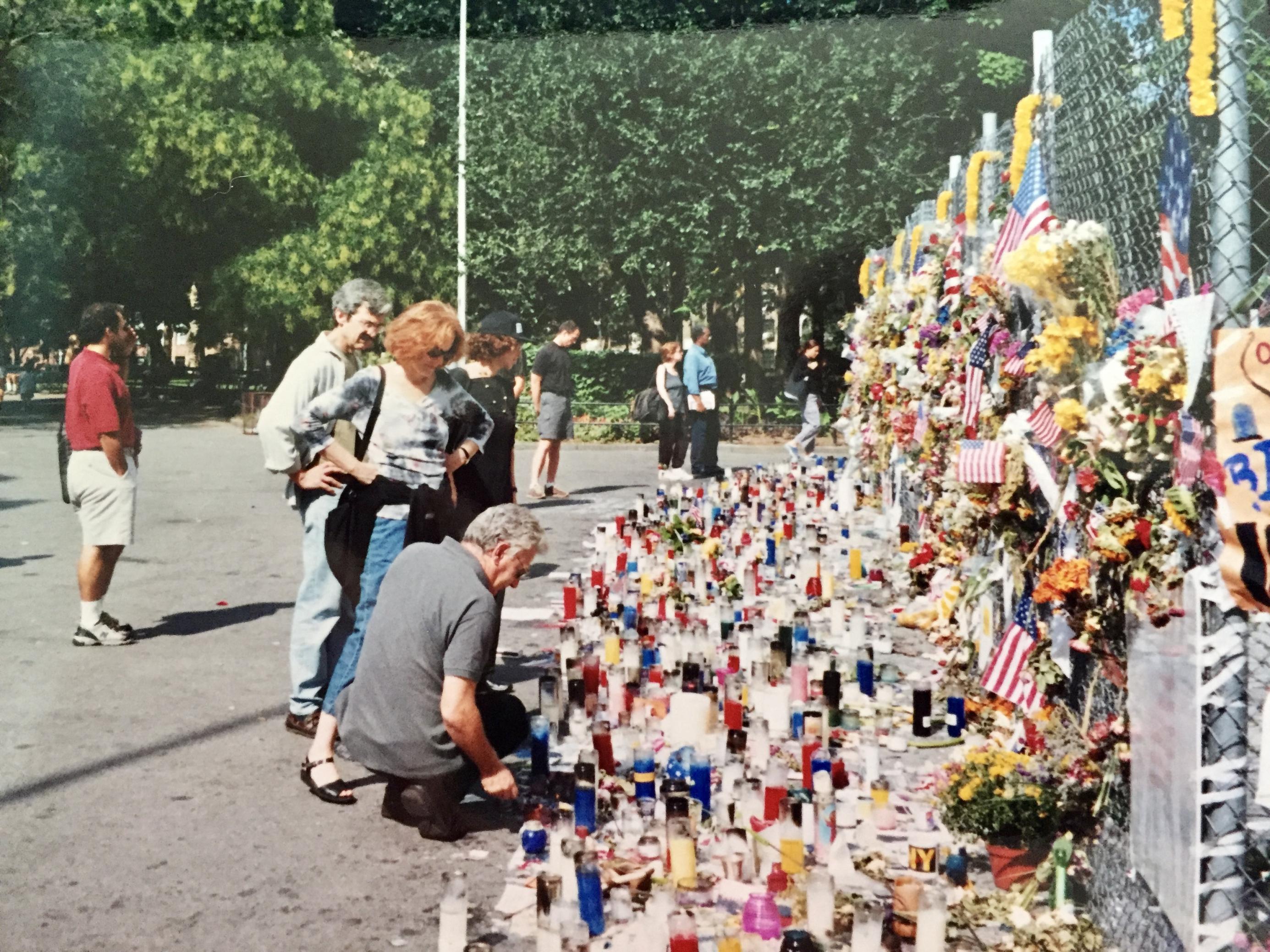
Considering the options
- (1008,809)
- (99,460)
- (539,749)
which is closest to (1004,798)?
(1008,809)

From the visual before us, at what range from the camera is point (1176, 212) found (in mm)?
3908

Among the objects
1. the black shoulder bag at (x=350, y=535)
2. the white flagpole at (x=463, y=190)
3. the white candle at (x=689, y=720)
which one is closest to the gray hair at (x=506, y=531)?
the black shoulder bag at (x=350, y=535)

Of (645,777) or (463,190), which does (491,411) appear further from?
(463,190)

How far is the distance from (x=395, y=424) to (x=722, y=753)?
181 cm

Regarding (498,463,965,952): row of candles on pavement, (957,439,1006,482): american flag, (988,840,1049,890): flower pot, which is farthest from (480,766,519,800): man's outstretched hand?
(957,439,1006,482): american flag

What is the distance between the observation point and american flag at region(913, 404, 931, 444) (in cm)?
884

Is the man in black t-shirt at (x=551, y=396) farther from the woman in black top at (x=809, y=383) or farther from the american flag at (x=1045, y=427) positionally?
the american flag at (x=1045, y=427)

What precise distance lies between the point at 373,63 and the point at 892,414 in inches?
1106

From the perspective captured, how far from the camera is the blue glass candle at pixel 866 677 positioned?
6695 mm

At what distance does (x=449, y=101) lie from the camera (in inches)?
1225

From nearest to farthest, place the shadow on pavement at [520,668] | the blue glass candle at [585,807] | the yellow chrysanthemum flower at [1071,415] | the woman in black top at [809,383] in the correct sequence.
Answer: the yellow chrysanthemum flower at [1071,415], the blue glass candle at [585,807], the shadow on pavement at [520,668], the woman in black top at [809,383]

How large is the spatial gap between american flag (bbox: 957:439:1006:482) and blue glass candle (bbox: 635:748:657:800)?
172cm

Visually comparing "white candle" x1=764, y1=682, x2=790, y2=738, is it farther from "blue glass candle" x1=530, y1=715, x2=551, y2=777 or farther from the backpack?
Answer: the backpack

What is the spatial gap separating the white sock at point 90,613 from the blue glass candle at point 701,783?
394cm
